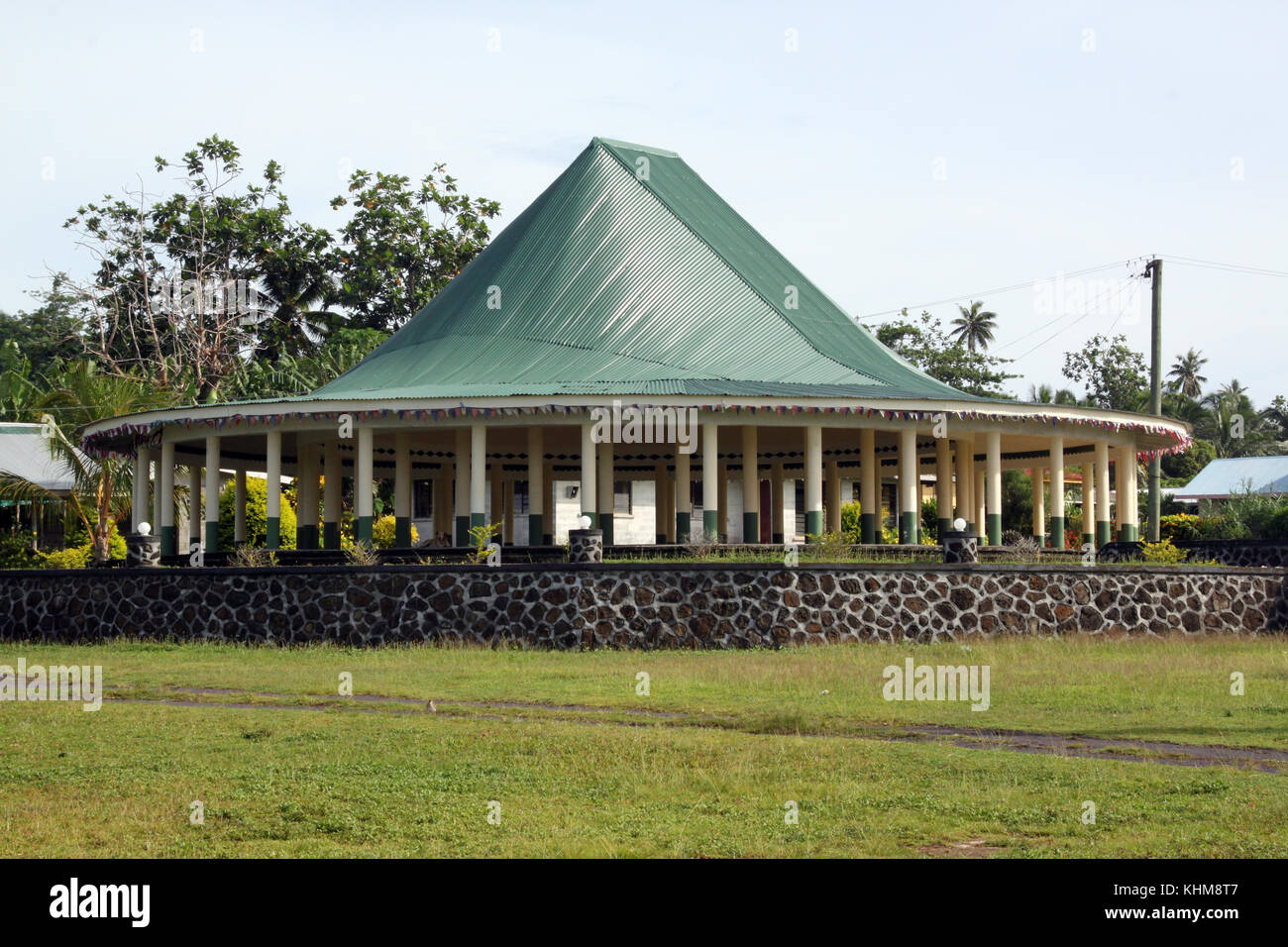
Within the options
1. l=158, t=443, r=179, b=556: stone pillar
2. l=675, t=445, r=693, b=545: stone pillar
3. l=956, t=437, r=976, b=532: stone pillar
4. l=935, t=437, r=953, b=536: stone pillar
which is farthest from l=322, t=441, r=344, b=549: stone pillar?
l=956, t=437, r=976, b=532: stone pillar

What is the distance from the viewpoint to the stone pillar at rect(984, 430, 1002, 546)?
3238 cm

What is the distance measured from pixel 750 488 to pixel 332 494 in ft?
36.6

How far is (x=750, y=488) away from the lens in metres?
33.7

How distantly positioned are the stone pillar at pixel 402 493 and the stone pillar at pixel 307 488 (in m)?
2.09

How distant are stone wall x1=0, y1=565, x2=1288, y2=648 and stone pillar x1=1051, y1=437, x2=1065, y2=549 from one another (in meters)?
5.62

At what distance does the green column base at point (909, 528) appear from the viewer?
31375 mm

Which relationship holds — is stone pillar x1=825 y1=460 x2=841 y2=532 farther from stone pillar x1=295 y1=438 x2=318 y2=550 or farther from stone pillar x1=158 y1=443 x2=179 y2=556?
stone pillar x1=158 y1=443 x2=179 y2=556

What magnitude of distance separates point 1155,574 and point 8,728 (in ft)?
64.3

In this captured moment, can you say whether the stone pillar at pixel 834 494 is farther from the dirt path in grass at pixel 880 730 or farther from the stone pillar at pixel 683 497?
the dirt path in grass at pixel 880 730

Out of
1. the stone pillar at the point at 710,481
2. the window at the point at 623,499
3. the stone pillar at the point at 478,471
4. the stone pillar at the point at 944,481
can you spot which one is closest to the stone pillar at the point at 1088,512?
the stone pillar at the point at 944,481

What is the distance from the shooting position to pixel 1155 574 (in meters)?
27.6
